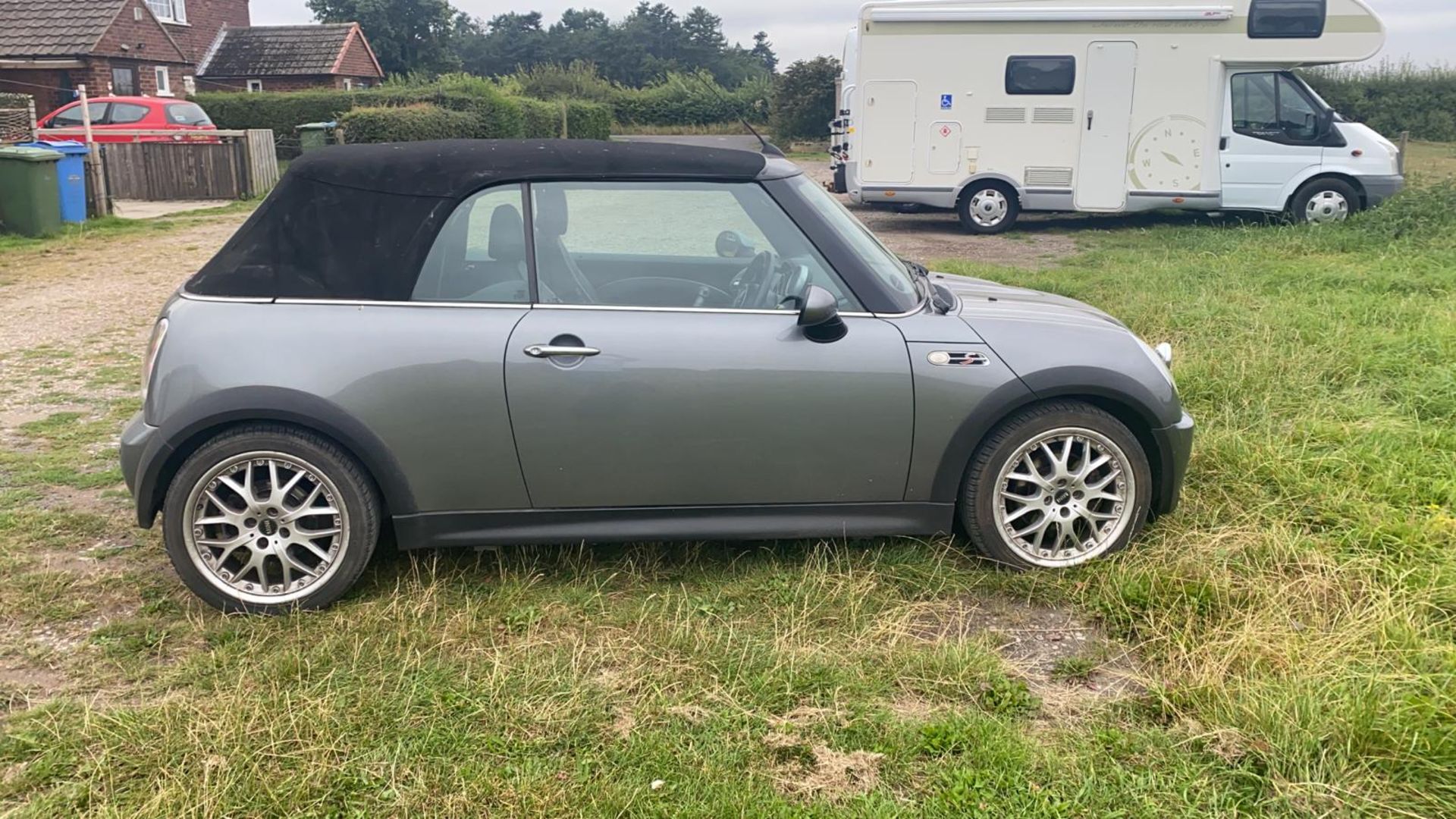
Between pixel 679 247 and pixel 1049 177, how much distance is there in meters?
11.2

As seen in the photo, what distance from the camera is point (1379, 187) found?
44.4 ft

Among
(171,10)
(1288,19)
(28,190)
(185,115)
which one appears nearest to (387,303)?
(28,190)

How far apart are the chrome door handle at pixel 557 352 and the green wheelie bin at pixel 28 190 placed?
475 inches

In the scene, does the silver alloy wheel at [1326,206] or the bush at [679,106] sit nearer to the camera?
the silver alloy wheel at [1326,206]

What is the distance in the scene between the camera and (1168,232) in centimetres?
1394

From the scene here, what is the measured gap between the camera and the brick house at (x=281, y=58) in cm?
3909

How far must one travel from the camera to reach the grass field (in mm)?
2797

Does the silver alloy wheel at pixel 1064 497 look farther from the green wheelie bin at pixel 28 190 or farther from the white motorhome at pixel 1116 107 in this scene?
the green wheelie bin at pixel 28 190

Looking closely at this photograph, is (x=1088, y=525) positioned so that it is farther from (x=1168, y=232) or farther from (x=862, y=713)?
(x=1168, y=232)

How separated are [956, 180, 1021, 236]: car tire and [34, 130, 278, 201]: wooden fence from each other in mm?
12288

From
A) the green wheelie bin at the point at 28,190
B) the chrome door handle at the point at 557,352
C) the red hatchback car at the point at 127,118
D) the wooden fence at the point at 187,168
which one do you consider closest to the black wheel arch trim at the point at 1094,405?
the chrome door handle at the point at 557,352

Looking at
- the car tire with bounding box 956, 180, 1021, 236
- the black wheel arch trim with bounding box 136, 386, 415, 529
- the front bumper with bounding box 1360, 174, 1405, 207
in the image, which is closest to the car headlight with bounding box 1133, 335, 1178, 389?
the black wheel arch trim with bounding box 136, 386, 415, 529

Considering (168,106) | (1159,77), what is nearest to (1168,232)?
(1159,77)

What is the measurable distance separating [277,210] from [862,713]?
8.71 ft
